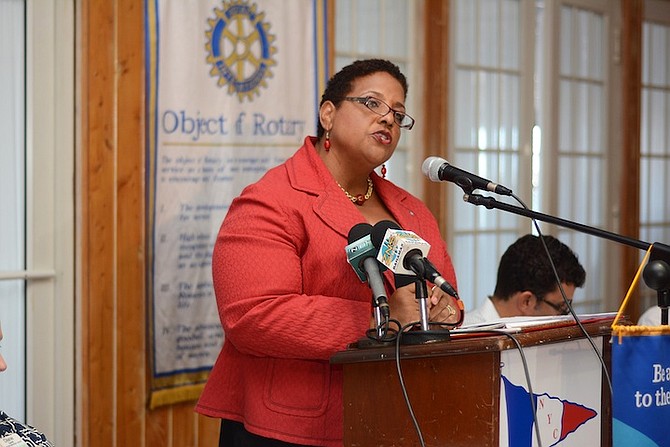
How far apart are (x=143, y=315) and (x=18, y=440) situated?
1.39 m

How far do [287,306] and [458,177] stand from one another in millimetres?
459

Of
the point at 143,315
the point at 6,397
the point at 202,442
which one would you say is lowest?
the point at 202,442

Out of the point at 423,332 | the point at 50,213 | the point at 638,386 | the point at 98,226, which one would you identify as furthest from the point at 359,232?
the point at 50,213

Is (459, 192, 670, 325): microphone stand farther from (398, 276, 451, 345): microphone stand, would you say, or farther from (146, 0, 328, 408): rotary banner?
(146, 0, 328, 408): rotary banner

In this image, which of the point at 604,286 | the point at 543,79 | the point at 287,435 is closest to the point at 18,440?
the point at 287,435

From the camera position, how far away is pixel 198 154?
11.3 ft

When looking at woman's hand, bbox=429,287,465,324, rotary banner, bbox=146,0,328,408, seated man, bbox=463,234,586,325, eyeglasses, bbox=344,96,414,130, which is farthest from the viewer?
rotary banner, bbox=146,0,328,408

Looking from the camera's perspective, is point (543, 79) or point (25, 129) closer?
point (25, 129)

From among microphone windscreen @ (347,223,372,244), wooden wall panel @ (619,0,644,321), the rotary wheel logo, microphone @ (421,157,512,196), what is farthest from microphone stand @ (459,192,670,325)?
wooden wall panel @ (619,0,644,321)

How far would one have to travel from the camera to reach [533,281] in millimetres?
2889

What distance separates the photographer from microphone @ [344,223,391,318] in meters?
1.72

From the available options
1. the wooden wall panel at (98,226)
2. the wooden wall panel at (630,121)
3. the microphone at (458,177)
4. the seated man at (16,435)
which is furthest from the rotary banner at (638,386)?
the wooden wall panel at (630,121)

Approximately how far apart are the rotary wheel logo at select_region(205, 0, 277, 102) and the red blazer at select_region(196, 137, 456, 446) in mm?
1275

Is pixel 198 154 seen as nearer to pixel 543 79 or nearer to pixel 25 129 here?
pixel 25 129
